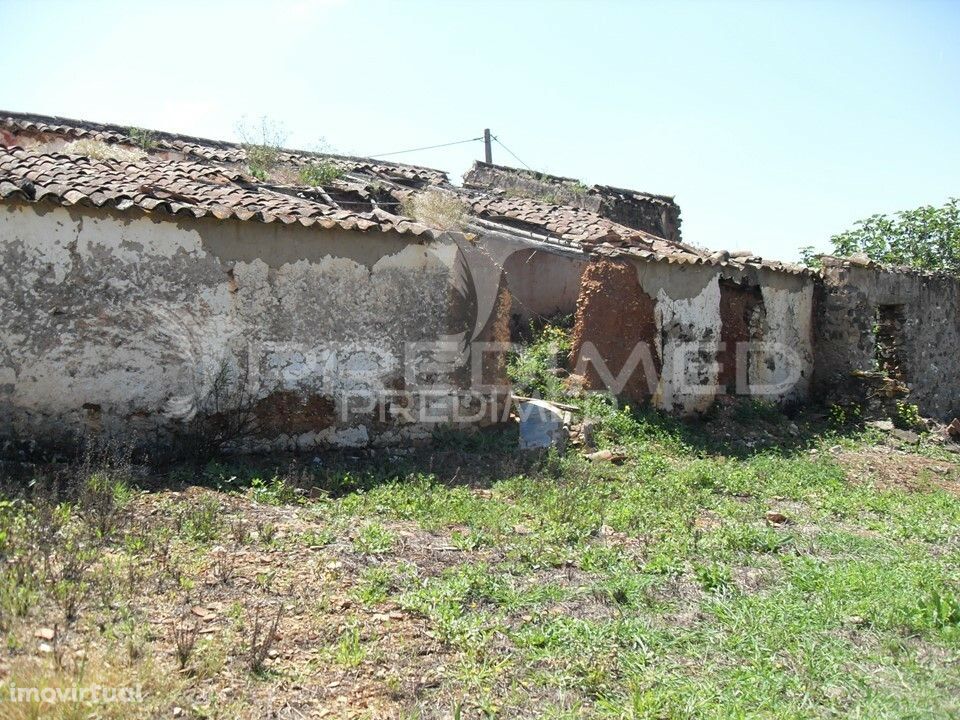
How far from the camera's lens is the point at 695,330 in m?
12.3

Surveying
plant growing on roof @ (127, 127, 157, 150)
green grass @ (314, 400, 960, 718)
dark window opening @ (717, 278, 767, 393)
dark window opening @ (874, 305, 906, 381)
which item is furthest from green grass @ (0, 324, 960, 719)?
plant growing on roof @ (127, 127, 157, 150)

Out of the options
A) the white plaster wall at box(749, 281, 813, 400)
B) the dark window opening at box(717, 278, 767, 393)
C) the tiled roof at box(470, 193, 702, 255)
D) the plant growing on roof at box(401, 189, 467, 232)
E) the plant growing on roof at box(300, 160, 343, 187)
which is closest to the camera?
the plant growing on roof at box(401, 189, 467, 232)

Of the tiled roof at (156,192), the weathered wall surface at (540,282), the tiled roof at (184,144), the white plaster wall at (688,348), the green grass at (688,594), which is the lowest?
the green grass at (688,594)

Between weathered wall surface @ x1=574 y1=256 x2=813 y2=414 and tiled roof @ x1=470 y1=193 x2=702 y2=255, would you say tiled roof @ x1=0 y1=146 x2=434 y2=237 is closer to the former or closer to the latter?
weathered wall surface @ x1=574 y1=256 x2=813 y2=414

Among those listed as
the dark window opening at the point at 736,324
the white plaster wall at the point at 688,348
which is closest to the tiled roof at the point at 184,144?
the white plaster wall at the point at 688,348

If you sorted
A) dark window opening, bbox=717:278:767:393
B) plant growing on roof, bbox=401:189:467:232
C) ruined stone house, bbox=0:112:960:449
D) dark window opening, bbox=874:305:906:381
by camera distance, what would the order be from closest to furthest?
ruined stone house, bbox=0:112:960:449 < plant growing on roof, bbox=401:189:467:232 < dark window opening, bbox=717:278:767:393 < dark window opening, bbox=874:305:906:381

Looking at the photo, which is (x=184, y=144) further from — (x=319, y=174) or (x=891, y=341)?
(x=891, y=341)

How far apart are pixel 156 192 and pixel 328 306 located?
2141mm

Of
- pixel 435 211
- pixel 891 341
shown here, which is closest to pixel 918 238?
pixel 891 341

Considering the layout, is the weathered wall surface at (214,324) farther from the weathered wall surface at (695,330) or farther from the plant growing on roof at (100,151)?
the plant growing on roof at (100,151)

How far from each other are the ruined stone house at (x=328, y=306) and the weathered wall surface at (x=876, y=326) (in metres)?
0.04

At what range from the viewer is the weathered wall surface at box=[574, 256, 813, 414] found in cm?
1141

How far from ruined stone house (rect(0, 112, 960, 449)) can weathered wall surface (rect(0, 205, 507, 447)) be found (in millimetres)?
20

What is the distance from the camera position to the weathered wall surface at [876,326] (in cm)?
1373
